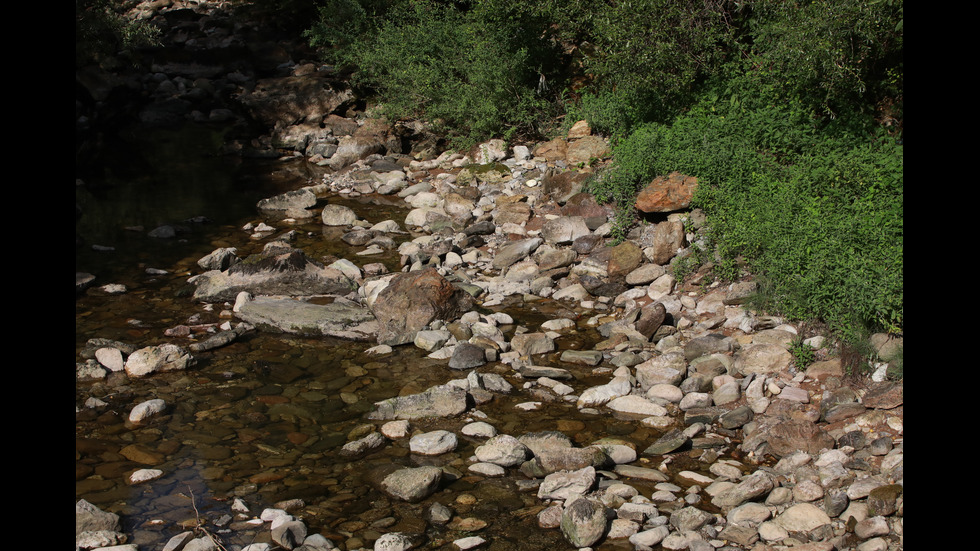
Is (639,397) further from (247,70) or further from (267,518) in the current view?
(247,70)

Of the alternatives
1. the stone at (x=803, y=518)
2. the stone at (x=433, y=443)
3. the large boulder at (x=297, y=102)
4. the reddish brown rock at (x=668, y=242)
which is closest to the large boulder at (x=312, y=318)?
the stone at (x=433, y=443)

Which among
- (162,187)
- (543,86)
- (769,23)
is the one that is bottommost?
(162,187)

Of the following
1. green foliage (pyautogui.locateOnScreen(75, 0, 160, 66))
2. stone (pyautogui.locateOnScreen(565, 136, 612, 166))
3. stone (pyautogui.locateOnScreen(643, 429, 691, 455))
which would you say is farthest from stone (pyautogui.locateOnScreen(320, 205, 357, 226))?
stone (pyautogui.locateOnScreen(643, 429, 691, 455))

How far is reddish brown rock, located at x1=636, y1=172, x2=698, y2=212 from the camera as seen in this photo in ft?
28.8

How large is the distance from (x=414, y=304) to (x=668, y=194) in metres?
3.24

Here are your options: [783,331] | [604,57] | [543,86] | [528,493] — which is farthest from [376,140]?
[528,493]

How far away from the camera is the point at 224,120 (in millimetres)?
20422

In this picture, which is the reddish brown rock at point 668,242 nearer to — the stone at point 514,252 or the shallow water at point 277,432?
the shallow water at point 277,432

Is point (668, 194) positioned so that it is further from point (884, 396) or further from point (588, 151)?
point (884, 396)

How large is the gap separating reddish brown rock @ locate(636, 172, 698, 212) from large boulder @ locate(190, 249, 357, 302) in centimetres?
353

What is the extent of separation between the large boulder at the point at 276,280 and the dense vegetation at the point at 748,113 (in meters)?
3.55

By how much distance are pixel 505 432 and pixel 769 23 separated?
6.69 metres

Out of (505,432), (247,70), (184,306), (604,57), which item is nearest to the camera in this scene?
(505,432)

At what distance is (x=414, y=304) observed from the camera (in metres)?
7.86
